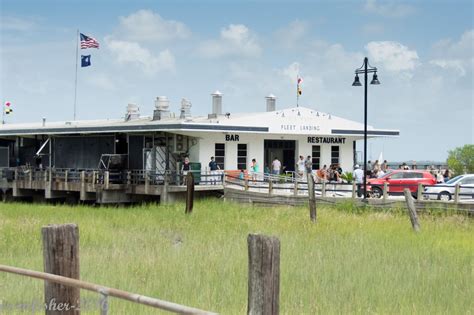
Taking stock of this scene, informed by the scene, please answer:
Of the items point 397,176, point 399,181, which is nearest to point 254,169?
point 397,176

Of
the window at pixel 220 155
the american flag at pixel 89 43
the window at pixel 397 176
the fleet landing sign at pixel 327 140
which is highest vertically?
the american flag at pixel 89 43

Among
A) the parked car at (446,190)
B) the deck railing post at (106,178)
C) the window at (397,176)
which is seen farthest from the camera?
the deck railing post at (106,178)

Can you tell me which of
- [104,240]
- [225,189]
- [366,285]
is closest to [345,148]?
[225,189]

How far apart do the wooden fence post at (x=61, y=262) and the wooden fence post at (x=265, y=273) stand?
2095mm

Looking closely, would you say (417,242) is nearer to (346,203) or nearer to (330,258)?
(330,258)

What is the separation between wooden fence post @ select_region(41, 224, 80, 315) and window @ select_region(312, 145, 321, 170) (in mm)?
34343

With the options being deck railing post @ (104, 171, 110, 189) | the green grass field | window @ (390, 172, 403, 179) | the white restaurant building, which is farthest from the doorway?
the green grass field

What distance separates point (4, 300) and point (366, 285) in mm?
6222

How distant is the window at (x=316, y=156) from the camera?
137ft

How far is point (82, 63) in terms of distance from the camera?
5066cm

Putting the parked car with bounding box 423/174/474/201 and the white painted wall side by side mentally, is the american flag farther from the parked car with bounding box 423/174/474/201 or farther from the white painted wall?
the parked car with bounding box 423/174/474/201

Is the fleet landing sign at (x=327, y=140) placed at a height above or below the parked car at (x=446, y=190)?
above

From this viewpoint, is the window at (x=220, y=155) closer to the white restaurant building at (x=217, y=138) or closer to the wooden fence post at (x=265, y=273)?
the white restaurant building at (x=217, y=138)

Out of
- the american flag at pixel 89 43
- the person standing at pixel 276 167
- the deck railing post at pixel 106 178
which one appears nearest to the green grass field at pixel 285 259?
the deck railing post at pixel 106 178
